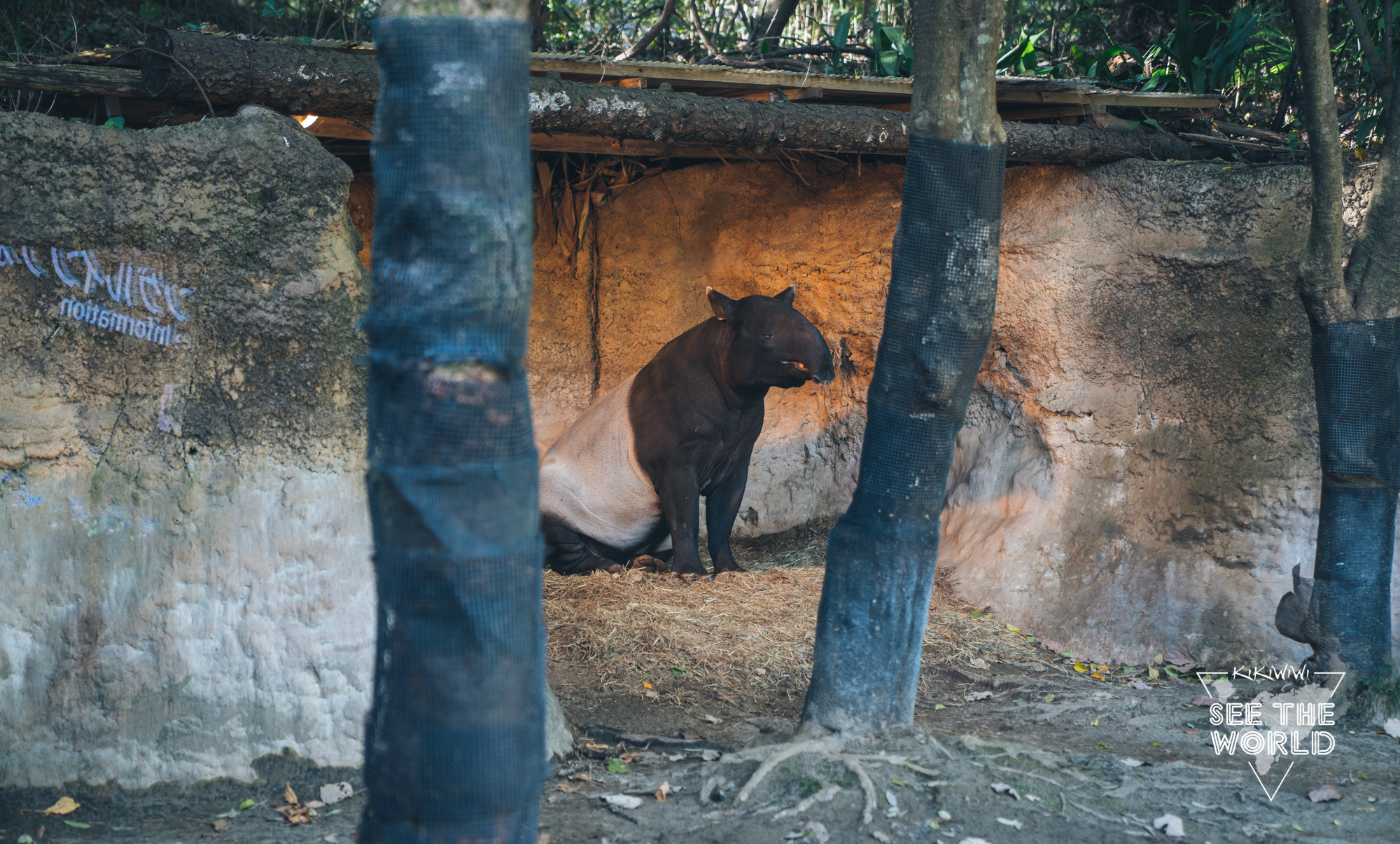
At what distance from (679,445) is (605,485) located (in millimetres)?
625

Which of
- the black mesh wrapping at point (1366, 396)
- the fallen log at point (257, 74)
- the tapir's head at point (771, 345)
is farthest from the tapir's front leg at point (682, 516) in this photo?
the black mesh wrapping at point (1366, 396)

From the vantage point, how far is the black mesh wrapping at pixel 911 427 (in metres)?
3.18

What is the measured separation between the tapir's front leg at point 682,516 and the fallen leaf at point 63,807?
3.58m

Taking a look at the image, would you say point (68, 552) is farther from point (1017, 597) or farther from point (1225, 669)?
Answer: point (1225, 669)

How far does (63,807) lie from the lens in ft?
10.3

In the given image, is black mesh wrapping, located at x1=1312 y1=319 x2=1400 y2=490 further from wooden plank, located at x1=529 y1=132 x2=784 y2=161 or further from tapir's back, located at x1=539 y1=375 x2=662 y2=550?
tapir's back, located at x1=539 y1=375 x2=662 y2=550

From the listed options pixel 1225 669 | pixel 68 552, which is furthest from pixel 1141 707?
pixel 68 552

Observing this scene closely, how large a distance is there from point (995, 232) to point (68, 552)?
3185 mm

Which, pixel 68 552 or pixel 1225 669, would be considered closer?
pixel 68 552

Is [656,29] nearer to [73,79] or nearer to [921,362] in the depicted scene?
[73,79]

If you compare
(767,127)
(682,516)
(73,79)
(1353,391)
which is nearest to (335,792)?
(73,79)

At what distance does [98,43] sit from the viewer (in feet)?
24.0

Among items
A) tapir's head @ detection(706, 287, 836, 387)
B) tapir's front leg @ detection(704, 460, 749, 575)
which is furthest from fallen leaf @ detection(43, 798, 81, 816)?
Result: tapir's head @ detection(706, 287, 836, 387)

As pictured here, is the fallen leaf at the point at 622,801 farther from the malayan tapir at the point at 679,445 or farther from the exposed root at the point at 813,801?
the malayan tapir at the point at 679,445
